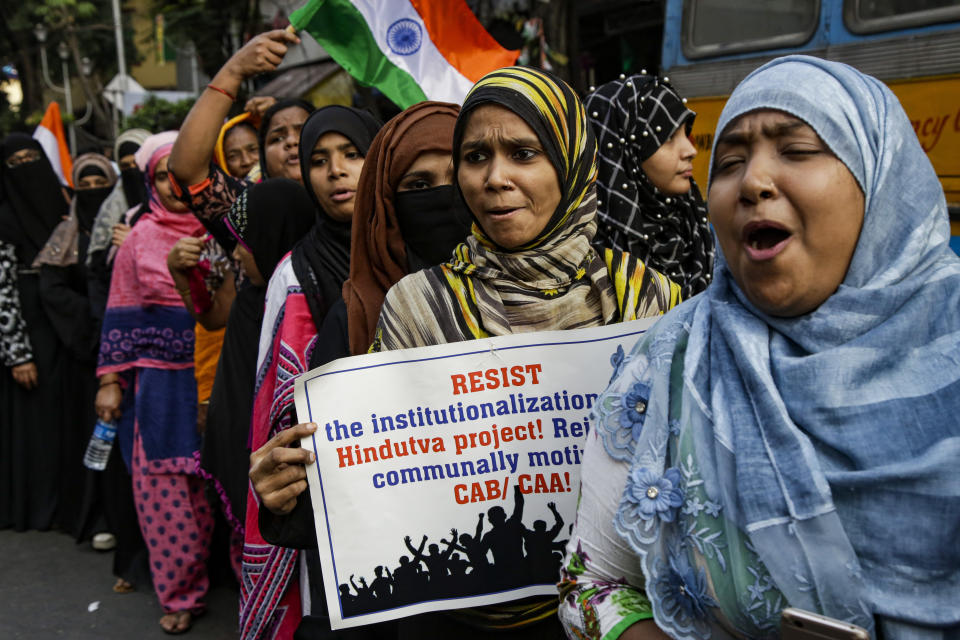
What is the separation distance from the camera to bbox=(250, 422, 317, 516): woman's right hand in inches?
65.8

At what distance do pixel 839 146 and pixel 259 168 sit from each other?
3734 mm

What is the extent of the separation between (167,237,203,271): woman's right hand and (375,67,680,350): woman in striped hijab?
6.62 feet

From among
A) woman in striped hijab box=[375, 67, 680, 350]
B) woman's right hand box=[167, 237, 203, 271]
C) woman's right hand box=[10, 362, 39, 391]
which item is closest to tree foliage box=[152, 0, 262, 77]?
woman's right hand box=[10, 362, 39, 391]

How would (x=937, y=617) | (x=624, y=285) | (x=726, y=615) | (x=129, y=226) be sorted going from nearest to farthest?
(x=937, y=617) → (x=726, y=615) → (x=624, y=285) → (x=129, y=226)

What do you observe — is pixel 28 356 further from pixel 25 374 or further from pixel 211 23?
pixel 211 23

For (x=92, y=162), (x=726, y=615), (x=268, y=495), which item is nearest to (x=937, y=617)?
(x=726, y=615)

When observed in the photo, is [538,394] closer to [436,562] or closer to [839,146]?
[436,562]

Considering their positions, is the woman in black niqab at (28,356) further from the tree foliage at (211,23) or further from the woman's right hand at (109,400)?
the tree foliage at (211,23)

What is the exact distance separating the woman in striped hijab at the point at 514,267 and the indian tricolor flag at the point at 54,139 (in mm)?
6315

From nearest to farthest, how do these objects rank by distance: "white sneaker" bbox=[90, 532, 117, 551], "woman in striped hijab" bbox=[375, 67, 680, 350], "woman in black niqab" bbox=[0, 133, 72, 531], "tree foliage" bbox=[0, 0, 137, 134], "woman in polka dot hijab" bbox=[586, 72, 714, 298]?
"woman in striped hijab" bbox=[375, 67, 680, 350] → "woman in polka dot hijab" bbox=[586, 72, 714, 298] → "white sneaker" bbox=[90, 532, 117, 551] → "woman in black niqab" bbox=[0, 133, 72, 531] → "tree foliage" bbox=[0, 0, 137, 134]

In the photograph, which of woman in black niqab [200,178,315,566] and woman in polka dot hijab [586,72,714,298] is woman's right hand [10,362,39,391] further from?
woman in polka dot hijab [586,72,714,298]

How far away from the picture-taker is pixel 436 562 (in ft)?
5.53

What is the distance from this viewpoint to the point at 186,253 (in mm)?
3580

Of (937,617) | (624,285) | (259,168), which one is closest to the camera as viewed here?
(937,617)
